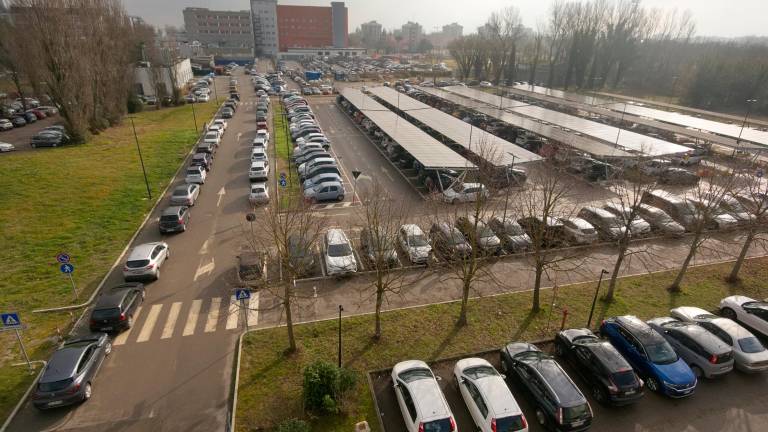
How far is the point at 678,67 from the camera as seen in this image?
9069 cm

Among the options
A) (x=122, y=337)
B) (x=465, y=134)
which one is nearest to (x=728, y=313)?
(x=122, y=337)

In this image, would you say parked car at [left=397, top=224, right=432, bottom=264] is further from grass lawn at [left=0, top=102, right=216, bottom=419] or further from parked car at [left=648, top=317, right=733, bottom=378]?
grass lawn at [left=0, top=102, right=216, bottom=419]

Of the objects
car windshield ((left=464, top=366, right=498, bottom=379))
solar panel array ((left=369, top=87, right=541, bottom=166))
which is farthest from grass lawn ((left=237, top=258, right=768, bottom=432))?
solar panel array ((left=369, top=87, right=541, bottom=166))

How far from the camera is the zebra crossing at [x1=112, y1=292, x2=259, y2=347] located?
16312mm

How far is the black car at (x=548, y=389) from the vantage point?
38.4ft

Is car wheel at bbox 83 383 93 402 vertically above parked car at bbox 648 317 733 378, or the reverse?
parked car at bbox 648 317 733 378

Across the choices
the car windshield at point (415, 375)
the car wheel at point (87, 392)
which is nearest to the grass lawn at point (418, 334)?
the car windshield at point (415, 375)

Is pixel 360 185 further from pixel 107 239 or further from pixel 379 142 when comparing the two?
pixel 107 239

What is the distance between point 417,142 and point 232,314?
76.4 ft

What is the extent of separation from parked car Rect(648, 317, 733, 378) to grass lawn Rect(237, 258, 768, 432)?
6.75ft

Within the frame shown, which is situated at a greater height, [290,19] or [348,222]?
[290,19]

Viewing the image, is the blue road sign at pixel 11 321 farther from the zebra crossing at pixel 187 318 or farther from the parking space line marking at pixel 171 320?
the parking space line marking at pixel 171 320

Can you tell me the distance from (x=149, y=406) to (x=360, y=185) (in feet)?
73.2

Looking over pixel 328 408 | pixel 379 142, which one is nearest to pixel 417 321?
pixel 328 408
